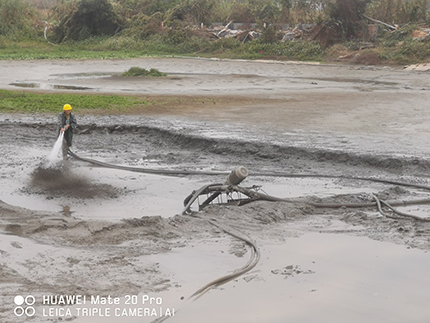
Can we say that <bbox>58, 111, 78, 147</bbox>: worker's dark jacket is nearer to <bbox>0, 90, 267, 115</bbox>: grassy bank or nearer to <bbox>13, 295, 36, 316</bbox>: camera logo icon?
<bbox>0, 90, 267, 115</bbox>: grassy bank

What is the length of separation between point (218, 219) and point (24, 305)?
3.17 m

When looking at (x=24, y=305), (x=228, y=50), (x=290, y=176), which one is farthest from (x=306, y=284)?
(x=228, y=50)

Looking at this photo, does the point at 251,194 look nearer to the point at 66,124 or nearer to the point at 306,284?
the point at 306,284

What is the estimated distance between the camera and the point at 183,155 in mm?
12180

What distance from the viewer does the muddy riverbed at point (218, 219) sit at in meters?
5.42

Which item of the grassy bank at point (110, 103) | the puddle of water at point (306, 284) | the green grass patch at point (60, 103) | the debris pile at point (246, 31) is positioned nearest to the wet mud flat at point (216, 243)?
the puddle of water at point (306, 284)

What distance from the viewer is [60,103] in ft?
58.3

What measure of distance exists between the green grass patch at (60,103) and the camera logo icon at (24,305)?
39.7 ft

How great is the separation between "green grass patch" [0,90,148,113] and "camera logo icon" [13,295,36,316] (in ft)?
39.7

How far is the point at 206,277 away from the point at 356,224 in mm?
2586

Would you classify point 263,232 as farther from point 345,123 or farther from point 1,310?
point 345,123

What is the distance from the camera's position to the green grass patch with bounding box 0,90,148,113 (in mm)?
17062

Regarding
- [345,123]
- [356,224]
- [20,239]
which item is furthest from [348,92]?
[20,239]

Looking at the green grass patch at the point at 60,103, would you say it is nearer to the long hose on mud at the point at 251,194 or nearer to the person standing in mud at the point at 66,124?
the person standing in mud at the point at 66,124
